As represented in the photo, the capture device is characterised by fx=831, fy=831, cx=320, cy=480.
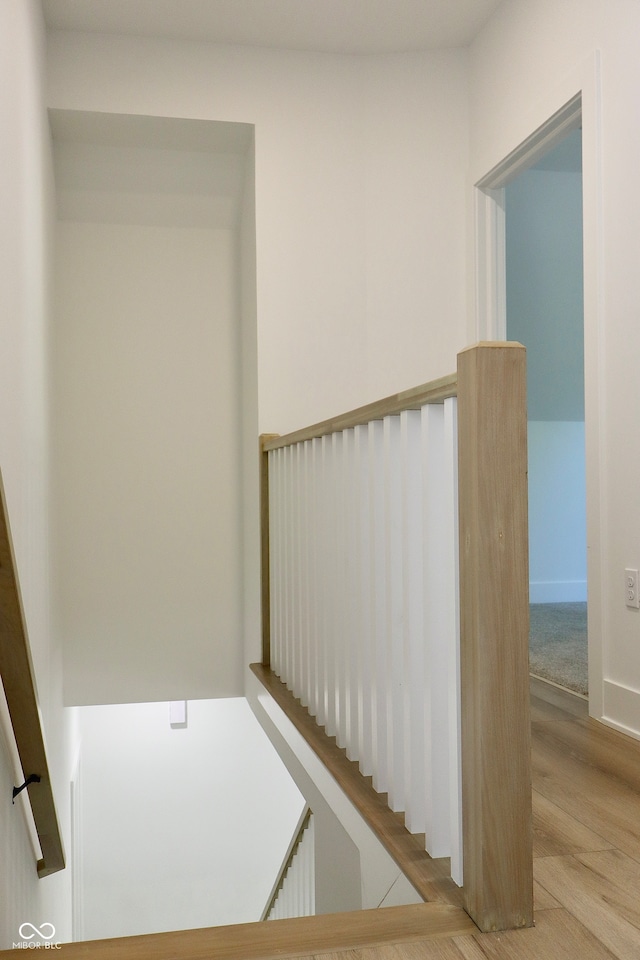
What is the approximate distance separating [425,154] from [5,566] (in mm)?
2908

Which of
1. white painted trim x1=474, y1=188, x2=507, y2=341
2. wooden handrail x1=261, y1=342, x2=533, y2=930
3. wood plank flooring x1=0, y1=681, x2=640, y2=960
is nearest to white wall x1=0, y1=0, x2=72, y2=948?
wood plank flooring x1=0, y1=681, x2=640, y2=960

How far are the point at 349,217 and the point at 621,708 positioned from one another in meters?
2.29

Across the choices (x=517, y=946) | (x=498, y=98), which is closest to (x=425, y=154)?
(x=498, y=98)

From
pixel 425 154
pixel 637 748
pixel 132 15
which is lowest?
pixel 637 748

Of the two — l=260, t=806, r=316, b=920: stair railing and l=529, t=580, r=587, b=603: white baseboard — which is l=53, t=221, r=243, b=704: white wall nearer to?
l=260, t=806, r=316, b=920: stair railing

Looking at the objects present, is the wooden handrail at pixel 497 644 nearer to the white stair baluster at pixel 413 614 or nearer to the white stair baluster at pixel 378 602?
the white stair baluster at pixel 413 614

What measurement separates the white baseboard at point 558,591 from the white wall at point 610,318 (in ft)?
9.48

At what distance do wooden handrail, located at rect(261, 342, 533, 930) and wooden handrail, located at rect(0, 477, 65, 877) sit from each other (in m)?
0.74

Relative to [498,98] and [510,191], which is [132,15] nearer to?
[498,98]

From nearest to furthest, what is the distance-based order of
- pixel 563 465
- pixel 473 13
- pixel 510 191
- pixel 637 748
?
pixel 637 748, pixel 473 13, pixel 510 191, pixel 563 465

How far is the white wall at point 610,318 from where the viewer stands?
7.96 feet

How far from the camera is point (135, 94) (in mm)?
3445

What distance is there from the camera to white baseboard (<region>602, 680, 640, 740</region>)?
7.79 ft

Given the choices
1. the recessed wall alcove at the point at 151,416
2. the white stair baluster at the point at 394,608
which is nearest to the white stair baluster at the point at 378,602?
the white stair baluster at the point at 394,608
